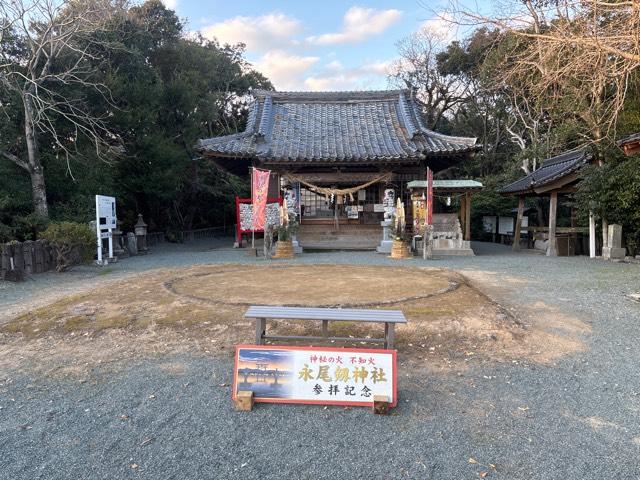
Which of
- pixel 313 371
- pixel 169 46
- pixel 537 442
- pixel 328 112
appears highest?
pixel 169 46

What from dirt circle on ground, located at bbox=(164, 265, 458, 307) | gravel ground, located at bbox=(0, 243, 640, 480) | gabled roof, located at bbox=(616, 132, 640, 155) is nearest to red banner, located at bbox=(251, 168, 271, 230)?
dirt circle on ground, located at bbox=(164, 265, 458, 307)

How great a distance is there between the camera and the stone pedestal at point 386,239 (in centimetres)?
1310

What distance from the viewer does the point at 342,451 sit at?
8.10 ft

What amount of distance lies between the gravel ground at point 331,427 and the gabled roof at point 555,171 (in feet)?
33.3

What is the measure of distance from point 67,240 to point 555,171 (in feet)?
48.1

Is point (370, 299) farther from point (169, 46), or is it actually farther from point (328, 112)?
point (169, 46)

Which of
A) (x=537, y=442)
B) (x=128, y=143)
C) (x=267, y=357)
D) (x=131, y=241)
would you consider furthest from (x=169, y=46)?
(x=537, y=442)

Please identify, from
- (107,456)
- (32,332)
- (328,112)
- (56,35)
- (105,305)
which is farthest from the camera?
(328,112)

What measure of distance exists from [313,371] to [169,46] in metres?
20.3

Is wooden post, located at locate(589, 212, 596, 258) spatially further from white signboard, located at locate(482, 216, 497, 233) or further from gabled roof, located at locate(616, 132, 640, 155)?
white signboard, located at locate(482, 216, 497, 233)

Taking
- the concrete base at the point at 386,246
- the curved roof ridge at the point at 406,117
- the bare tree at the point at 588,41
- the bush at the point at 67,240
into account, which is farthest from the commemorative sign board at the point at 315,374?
the curved roof ridge at the point at 406,117

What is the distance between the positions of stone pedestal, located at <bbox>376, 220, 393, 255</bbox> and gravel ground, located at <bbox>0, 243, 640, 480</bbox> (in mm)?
9083

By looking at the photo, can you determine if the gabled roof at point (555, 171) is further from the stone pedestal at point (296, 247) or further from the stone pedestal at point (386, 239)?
the stone pedestal at point (296, 247)

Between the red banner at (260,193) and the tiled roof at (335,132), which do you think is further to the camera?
the tiled roof at (335,132)
